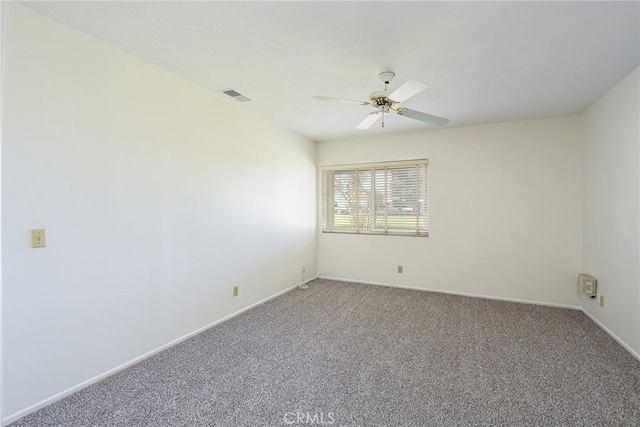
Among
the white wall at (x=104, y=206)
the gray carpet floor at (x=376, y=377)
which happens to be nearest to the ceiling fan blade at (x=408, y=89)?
the white wall at (x=104, y=206)

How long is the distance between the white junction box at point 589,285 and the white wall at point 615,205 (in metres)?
0.07

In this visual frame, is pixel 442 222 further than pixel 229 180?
Yes

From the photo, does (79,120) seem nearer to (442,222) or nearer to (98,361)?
(98,361)

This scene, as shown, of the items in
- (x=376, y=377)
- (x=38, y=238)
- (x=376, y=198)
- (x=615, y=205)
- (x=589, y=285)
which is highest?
(x=376, y=198)

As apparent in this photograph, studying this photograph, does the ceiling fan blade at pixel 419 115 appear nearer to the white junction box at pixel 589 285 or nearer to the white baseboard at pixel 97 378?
the white junction box at pixel 589 285

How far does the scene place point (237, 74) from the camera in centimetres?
261

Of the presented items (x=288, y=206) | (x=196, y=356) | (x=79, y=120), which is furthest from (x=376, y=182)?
(x=79, y=120)

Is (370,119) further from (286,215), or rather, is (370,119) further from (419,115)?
(286,215)

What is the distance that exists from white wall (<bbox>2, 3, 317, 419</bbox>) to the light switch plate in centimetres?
3

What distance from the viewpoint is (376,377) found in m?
2.23

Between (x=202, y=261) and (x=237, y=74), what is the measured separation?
1736 millimetres

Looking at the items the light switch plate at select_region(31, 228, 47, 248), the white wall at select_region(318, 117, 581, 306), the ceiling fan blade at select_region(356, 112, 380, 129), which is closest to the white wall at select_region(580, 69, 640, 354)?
the white wall at select_region(318, 117, 581, 306)

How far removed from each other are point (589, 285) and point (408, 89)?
3004mm

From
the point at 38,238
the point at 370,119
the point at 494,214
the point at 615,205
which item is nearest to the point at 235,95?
the point at 370,119
